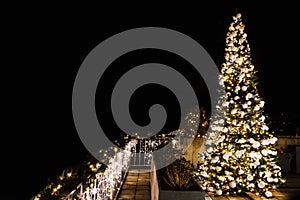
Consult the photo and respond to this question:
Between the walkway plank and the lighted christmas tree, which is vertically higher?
the lighted christmas tree

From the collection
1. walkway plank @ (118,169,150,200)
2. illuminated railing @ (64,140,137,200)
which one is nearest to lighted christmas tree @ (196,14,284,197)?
walkway plank @ (118,169,150,200)

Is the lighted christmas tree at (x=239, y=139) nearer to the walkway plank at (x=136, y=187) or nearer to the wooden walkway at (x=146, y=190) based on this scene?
the wooden walkway at (x=146, y=190)

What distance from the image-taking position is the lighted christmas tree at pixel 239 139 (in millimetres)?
7758

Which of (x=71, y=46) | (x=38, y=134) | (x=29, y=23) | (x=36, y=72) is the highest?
(x=29, y=23)

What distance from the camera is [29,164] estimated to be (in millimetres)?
14008

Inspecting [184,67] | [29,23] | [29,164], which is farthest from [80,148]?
[184,67]

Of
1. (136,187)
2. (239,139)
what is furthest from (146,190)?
(239,139)

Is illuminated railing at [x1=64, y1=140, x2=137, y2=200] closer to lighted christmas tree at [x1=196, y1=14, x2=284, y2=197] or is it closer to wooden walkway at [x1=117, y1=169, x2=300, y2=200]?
wooden walkway at [x1=117, y1=169, x2=300, y2=200]

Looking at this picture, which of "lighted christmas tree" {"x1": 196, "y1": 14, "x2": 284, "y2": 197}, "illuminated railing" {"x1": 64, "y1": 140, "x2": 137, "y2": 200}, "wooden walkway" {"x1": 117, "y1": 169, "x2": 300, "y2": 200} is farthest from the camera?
"lighted christmas tree" {"x1": 196, "y1": 14, "x2": 284, "y2": 197}

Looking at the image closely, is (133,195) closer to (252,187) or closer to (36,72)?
(252,187)

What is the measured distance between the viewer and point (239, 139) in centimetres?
798

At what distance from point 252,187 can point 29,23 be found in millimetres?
18694

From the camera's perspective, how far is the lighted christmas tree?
776 centimetres

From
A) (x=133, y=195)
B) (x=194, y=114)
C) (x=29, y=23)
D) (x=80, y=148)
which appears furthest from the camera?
(x=29, y=23)
